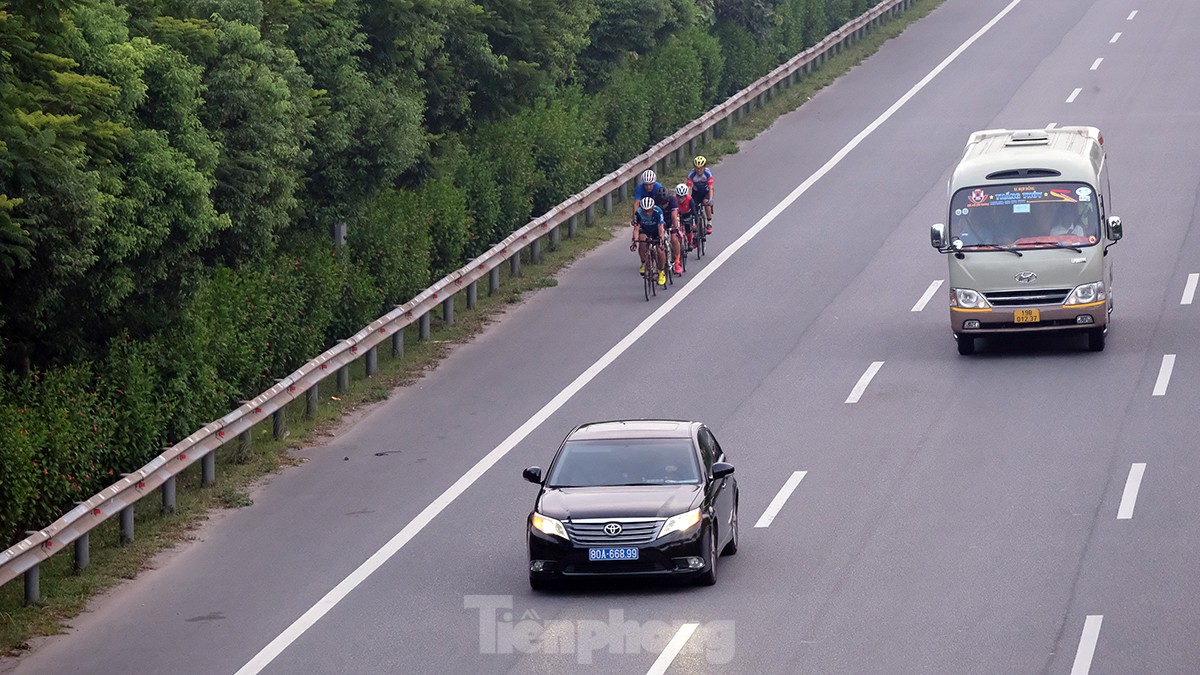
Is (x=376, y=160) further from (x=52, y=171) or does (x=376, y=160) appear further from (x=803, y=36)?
(x=803, y=36)

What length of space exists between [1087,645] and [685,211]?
19.0 metres

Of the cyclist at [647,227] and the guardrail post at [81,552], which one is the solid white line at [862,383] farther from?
the guardrail post at [81,552]

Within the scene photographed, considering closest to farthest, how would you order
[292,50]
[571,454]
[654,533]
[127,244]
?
[654,533] → [571,454] → [127,244] → [292,50]

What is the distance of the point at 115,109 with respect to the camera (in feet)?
65.8

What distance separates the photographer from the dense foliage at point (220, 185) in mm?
18766

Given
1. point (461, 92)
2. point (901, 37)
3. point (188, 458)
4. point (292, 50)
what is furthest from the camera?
point (901, 37)

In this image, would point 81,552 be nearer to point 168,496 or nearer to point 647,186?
point 168,496

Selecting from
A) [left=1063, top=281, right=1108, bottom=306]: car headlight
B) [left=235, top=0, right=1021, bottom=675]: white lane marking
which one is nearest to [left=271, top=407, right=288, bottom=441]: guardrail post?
[left=235, top=0, right=1021, bottom=675]: white lane marking

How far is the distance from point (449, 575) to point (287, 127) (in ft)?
24.9

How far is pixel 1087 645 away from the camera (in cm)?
1536

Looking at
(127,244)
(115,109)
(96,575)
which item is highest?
(115,109)

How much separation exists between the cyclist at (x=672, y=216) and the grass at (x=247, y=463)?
7.09ft

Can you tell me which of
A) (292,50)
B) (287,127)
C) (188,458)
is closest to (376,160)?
(292,50)

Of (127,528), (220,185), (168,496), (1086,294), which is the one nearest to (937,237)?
(1086,294)
